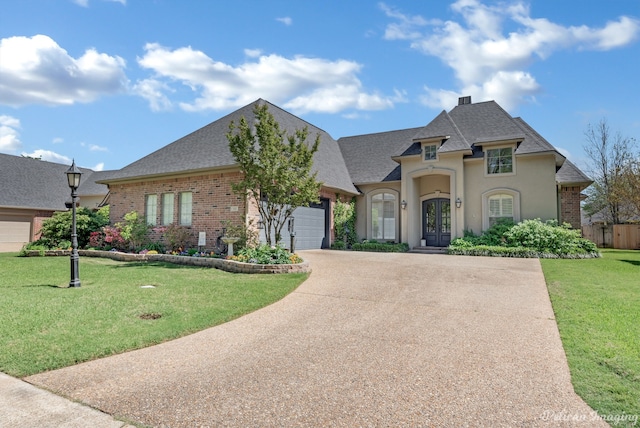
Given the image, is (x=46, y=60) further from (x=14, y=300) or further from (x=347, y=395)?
(x=347, y=395)

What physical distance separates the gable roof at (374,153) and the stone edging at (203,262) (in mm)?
10099

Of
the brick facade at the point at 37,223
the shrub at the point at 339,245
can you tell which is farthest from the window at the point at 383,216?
the brick facade at the point at 37,223

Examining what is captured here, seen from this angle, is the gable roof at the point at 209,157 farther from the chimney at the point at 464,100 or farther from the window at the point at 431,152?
the chimney at the point at 464,100

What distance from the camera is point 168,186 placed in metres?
15.8

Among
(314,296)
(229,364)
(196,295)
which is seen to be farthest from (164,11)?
(229,364)

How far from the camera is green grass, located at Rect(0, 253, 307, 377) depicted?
14.5ft

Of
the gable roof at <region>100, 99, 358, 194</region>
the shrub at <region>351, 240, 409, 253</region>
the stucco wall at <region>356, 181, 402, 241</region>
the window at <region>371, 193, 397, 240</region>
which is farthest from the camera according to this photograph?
the stucco wall at <region>356, 181, 402, 241</region>

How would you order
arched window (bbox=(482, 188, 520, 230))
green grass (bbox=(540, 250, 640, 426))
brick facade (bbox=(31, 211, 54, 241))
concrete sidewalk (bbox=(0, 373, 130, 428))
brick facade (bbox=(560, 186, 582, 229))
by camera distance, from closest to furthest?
concrete sidewalk (bbox=(0, 373, 130, 428))
green grass (bbox=(540, 250, 640, 426))
arched window (bbox=(482, 188, 520, 230))
brick facade (bbox=(560, 186, 582, 229))
brick facade (bbox=(31, 211, 54, 241))

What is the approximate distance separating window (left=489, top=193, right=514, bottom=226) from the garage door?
2564cm

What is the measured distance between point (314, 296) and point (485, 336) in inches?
133

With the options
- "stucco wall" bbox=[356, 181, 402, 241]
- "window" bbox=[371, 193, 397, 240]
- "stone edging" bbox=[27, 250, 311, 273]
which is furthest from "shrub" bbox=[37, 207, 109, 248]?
"window" bbox=[371, 193, 397, 240]

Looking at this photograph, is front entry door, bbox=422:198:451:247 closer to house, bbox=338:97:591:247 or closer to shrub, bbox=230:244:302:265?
house, bbox=338:97:591:247

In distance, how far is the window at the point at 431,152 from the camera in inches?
690

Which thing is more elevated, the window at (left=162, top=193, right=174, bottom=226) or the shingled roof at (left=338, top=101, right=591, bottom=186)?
the shingled roof at (left=338, top=101, right=591, bottom=186)
